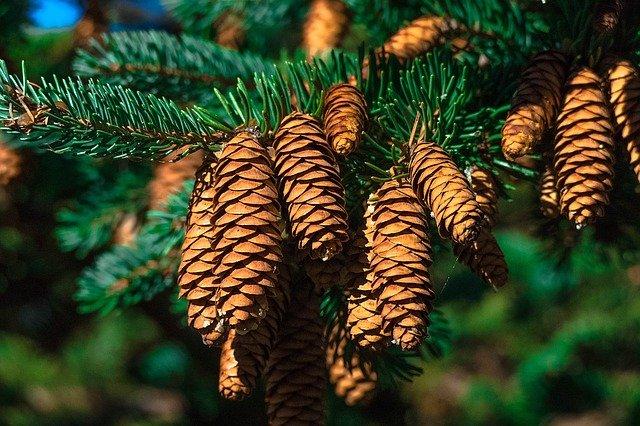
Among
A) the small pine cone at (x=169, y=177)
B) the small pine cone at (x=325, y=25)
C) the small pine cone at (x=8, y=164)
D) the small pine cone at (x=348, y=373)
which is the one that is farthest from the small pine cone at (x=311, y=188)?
the small pine cone at (x=8, y=164)

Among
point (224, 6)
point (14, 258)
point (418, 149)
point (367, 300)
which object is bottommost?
point (367, 300)

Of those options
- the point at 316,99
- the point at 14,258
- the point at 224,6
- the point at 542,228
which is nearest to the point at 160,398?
the point at 14,258

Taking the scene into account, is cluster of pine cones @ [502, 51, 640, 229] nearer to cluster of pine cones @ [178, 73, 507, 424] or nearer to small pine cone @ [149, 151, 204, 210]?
cluster of pine cones @ [178, 73, 507, 424]

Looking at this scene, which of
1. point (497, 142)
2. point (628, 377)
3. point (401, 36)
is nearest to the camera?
point (497, 142)

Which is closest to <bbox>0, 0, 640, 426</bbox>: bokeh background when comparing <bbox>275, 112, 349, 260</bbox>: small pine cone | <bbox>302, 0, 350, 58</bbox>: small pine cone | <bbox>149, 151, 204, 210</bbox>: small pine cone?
<bbox>149, 151, 204, 210</bbox>: small pine cone

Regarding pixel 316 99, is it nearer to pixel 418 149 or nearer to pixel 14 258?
pixel 418 149

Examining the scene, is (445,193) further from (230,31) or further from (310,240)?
(230,31)

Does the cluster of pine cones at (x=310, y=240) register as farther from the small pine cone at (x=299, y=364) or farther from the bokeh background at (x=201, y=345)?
the bokeh background at (x=201, y=345)
